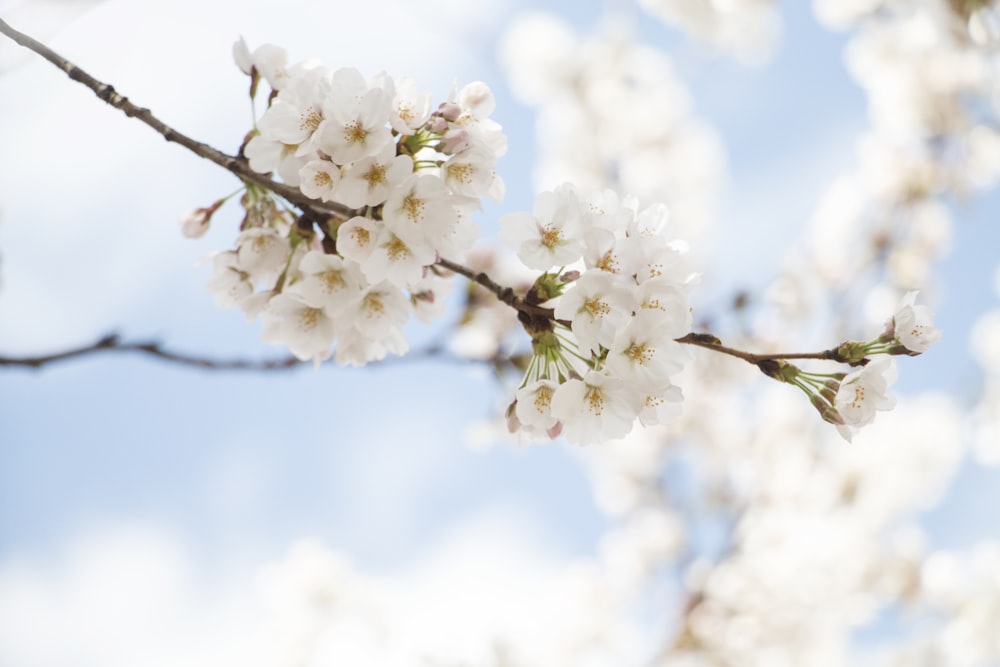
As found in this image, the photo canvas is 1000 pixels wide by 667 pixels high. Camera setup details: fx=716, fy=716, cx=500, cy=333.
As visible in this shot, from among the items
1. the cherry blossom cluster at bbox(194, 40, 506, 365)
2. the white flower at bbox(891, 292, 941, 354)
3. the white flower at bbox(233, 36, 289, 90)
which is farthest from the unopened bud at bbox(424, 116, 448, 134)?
the white flower at bbox(891, 292, 941, 354)

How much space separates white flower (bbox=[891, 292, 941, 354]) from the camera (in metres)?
0.90

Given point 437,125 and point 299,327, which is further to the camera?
point 299,327

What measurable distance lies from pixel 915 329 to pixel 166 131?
951mm

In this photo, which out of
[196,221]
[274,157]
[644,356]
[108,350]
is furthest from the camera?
[108,350]

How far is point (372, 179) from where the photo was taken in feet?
2.92

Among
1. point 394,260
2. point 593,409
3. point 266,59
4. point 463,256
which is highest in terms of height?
point 266,59

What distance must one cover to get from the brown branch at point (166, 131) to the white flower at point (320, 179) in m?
0.03

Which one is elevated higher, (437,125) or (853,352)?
(437,125)

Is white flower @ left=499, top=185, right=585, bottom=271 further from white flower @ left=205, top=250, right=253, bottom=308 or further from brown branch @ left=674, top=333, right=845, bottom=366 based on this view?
white flower @ left=205, top=250, right=253, bottom=308

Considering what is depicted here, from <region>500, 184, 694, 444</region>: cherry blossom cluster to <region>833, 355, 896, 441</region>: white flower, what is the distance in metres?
0.21

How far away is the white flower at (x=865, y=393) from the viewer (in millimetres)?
889

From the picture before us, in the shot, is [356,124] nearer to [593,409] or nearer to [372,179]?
[372,179]

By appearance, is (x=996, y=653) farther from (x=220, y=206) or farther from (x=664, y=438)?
(x=220, y=206)

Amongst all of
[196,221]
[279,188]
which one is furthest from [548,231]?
[196,221]
